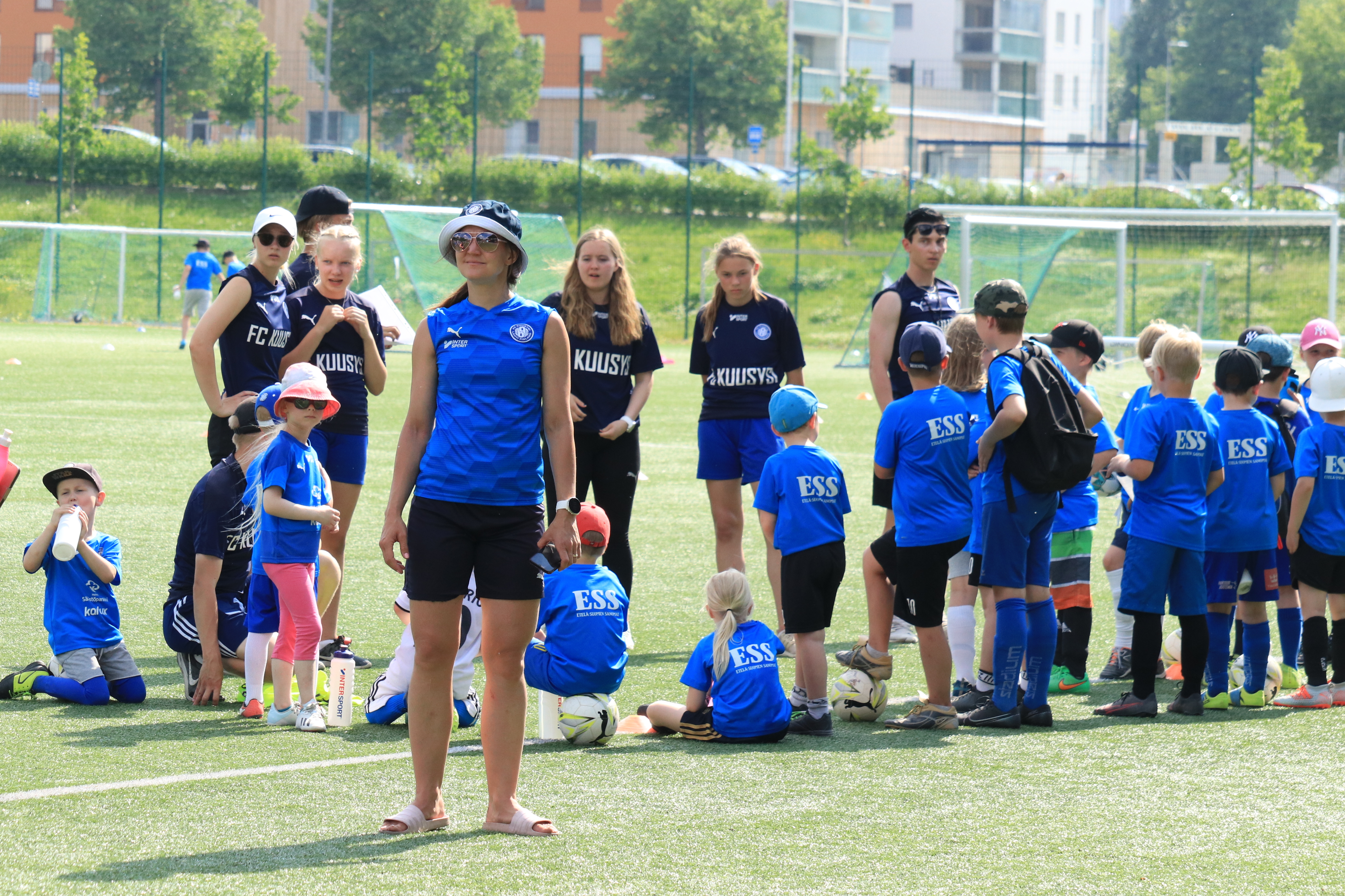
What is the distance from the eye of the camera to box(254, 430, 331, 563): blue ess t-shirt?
568cm

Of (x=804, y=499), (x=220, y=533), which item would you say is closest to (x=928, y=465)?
(x=804, y=499)

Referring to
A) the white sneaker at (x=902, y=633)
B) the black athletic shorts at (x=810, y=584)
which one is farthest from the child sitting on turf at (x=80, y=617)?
the white sneaker at (x=902, y=633)

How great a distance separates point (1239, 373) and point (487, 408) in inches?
138

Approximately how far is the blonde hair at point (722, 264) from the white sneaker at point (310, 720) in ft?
9.65

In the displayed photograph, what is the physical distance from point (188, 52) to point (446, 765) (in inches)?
1922

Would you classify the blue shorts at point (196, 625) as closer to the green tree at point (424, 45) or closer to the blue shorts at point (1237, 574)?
the blue shorts at point (1237, 574)

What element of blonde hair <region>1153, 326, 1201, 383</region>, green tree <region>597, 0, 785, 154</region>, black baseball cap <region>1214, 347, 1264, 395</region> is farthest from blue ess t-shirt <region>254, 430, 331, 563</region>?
green tree <region>597, 0, 785, 154</region>

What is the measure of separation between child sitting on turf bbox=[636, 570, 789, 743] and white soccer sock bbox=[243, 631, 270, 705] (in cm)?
155

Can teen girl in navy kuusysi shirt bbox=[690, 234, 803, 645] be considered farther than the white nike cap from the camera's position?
Yes

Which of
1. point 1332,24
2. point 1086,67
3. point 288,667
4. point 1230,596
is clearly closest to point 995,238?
point 1230,596

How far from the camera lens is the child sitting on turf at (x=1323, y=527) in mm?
6379

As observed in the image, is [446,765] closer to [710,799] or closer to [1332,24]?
[710,799]

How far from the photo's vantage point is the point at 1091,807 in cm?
473

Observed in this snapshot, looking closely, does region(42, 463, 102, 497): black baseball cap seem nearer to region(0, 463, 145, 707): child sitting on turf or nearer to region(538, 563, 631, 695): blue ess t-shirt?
region(0, 463, 145, 707): child sitting on turf
